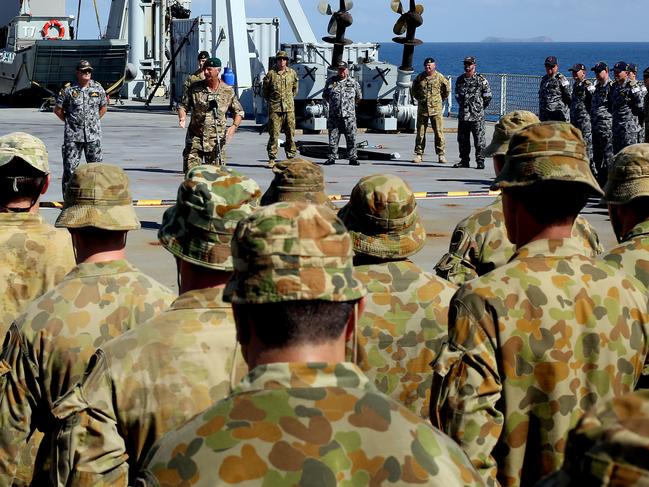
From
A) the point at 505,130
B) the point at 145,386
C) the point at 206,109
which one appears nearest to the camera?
the point at 145,386

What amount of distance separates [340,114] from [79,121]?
599 centimetres

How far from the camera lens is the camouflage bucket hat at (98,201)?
3.68m

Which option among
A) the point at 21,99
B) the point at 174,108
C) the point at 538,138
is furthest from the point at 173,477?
the point at 21,99

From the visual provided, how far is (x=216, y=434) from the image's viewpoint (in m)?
1.94

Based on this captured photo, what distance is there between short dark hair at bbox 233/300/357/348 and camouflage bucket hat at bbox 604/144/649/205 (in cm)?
252

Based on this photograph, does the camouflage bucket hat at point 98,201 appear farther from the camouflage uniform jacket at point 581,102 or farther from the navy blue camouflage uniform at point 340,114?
the navy blue camouflage uniform at point 340,114

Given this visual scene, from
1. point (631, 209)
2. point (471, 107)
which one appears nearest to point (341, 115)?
point (471, 107)

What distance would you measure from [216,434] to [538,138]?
1.70 meters

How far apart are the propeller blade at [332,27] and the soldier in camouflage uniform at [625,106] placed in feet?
22.7

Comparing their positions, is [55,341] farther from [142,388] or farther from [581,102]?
[581,102]

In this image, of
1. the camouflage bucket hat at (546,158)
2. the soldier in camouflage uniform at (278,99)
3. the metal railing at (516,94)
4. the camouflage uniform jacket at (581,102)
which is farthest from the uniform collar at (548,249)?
the metal railing at (516,94)

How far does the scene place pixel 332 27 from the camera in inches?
849

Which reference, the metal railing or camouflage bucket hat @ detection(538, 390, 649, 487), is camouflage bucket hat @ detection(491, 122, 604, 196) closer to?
camouflage bucket hat @ detection(538, 390, 649, 487)

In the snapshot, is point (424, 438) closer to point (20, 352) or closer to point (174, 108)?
point (20, 352)
